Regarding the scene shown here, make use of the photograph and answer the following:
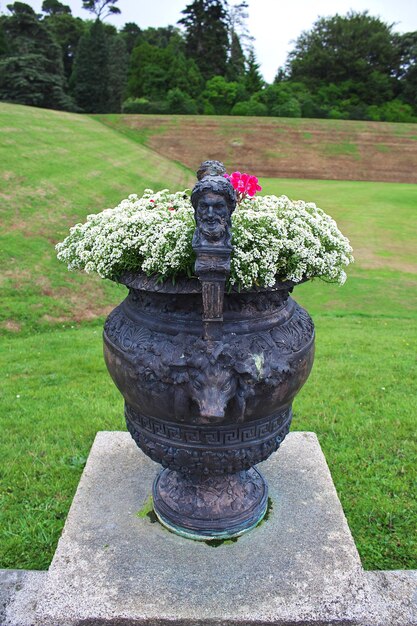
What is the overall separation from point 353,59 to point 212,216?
1972 inches

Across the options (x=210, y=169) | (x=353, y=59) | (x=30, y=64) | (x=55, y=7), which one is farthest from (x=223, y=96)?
(x=210, y=169)

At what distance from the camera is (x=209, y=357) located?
1.97 m

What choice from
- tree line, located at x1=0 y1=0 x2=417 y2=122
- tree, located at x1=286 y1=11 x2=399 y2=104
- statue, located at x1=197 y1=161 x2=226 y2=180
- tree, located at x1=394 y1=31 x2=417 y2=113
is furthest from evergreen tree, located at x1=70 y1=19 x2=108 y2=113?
statue, located at x1=197 y1=161 x2=226 y2=180

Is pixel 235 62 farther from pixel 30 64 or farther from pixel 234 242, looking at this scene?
pixel 234 242

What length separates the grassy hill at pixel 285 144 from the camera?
26781mm

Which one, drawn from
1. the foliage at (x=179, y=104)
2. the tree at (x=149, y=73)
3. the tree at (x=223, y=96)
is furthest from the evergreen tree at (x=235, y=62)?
the foliage at (x=179, y=104)

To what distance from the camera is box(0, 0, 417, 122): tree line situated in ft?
113

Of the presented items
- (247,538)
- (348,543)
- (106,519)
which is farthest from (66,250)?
(348,543)

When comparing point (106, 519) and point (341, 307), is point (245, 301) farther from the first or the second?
point (341, 307)

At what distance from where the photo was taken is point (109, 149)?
19781mm

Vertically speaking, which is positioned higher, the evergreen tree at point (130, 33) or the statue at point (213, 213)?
the evergreen tree at point (130, 33)

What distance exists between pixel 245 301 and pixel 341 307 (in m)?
6.16

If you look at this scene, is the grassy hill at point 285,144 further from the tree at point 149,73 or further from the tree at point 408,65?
the tree at point 408,65

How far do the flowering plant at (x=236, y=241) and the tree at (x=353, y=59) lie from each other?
45.1m
